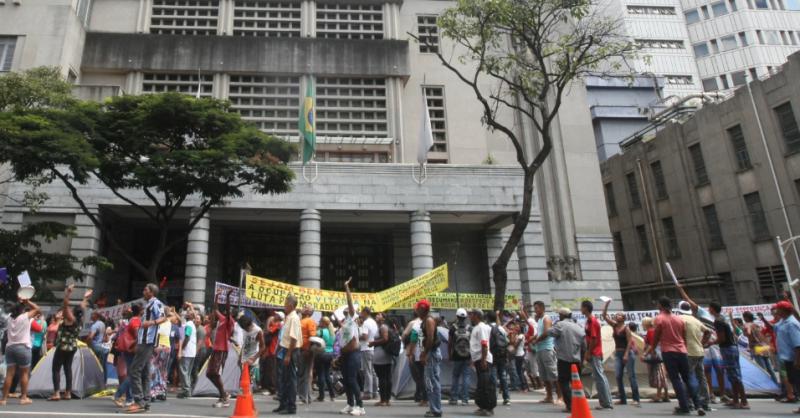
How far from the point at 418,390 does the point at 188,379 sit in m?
5.04

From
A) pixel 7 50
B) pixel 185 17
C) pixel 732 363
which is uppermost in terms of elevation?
pixel 185 17

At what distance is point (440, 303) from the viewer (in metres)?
18.6

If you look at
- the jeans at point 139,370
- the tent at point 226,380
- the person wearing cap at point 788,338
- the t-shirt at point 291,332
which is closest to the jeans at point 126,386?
the jeans at point 139,370

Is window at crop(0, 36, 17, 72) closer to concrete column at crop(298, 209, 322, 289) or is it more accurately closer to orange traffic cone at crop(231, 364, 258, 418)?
concrete column at crop(298, 209, 322, 289)

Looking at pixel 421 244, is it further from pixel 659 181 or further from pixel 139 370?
pixel 659 181

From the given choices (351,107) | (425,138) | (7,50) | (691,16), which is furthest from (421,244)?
(691,16)

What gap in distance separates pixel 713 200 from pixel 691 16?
29440mm

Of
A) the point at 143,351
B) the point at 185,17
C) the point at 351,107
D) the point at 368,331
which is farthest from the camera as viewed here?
the point at 185,17

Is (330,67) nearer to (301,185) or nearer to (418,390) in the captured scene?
(301,185)

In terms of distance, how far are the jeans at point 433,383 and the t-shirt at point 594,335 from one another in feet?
9.71

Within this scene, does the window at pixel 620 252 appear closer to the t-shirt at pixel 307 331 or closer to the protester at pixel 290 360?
the t-shirt at pixel 307 331

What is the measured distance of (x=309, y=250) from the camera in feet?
65.9

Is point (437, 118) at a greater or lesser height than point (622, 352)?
greater

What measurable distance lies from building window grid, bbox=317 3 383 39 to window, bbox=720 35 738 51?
36649 millimetres
